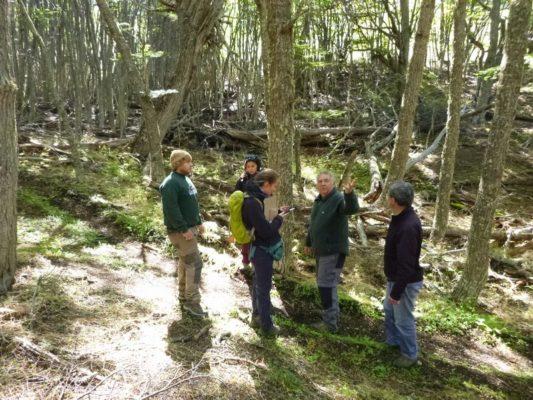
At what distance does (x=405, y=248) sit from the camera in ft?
13.2

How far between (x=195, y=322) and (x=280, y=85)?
2924 mm

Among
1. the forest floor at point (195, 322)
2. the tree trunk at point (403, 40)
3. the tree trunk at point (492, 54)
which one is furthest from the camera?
the tree trunk at point (492, 54)

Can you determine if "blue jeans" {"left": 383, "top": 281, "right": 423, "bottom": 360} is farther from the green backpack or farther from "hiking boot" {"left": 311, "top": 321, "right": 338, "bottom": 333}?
the green backpack

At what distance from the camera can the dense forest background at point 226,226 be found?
364cm

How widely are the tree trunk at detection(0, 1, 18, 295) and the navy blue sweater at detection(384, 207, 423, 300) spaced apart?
3.55 metres

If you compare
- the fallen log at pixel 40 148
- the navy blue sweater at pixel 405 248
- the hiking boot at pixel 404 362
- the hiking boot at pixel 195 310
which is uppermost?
the fallen log at pixel 40 148

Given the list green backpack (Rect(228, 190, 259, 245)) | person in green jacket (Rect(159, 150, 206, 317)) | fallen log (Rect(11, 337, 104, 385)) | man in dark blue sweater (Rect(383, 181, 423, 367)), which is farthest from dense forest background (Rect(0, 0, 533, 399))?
green backpack (Rect(228, 190, 259, 245))

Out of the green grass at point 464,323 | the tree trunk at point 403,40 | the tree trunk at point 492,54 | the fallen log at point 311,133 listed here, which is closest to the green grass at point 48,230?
the green grass at point 464,323

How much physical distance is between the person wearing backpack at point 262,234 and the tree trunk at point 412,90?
13.9 feet

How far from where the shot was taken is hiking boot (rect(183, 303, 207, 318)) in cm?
448

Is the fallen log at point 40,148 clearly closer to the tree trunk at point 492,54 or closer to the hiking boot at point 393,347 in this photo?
the hiking boot at point 393,347

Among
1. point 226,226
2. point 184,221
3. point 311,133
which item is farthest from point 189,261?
point 311,133

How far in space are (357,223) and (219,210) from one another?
2558mm

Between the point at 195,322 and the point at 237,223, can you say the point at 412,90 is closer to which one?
the point at 237,223
